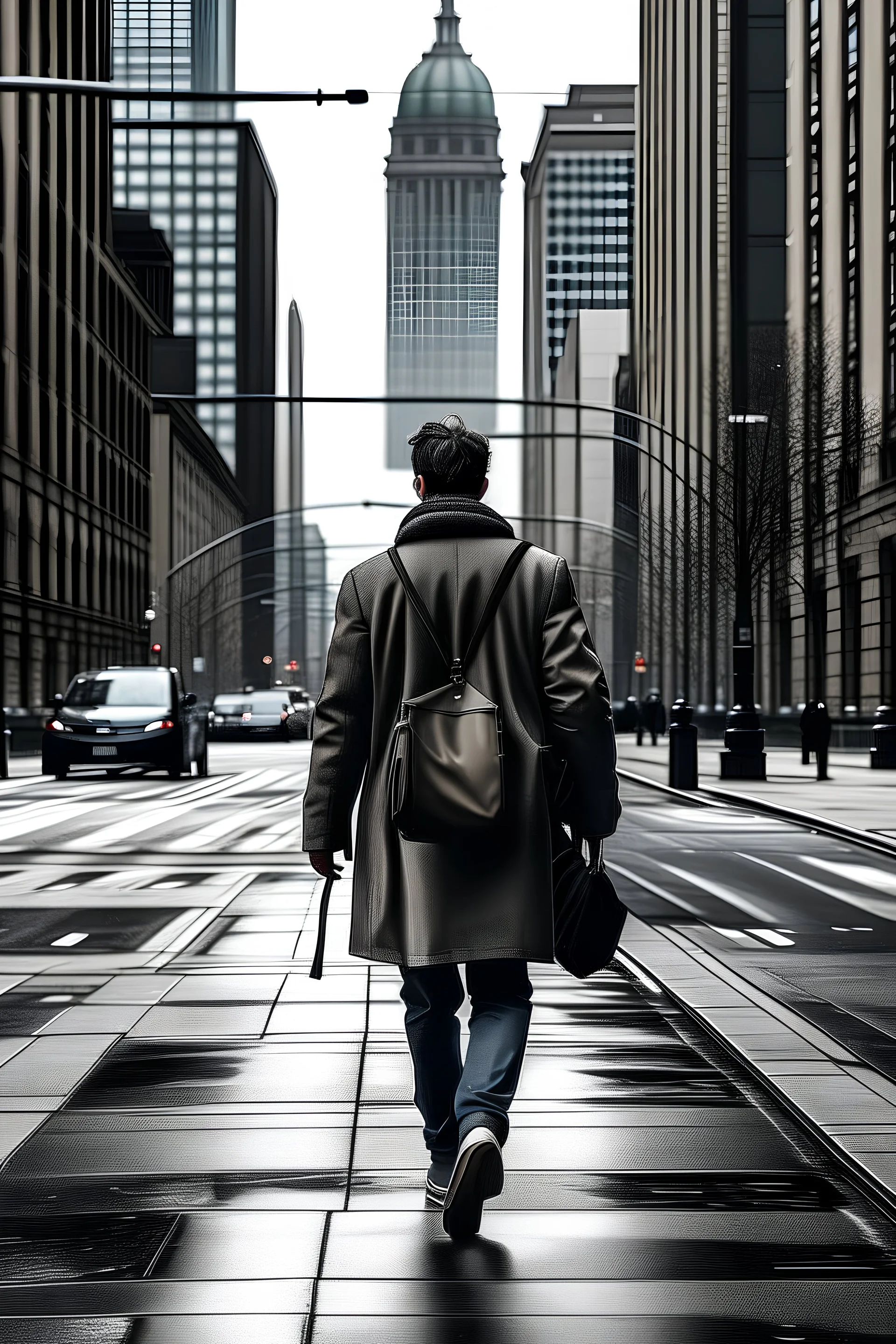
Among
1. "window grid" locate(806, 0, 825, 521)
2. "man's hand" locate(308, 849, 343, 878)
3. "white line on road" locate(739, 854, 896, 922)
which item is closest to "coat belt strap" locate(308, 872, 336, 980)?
"man's hand" locate(308, 849, 343, 878)

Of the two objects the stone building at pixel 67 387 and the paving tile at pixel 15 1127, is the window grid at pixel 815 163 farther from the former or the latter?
the paving tile at pixel 15 1127

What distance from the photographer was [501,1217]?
4043 mm

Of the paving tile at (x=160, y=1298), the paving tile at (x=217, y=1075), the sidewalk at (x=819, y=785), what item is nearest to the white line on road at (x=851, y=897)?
the sidewalk at (x=819, y=785)

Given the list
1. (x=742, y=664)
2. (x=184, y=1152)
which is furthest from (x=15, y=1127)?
(x=742, y=664)

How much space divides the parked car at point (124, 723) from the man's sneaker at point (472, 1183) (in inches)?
945

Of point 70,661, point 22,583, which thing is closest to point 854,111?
point 22,583

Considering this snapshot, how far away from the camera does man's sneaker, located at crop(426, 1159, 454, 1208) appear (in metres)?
4.09

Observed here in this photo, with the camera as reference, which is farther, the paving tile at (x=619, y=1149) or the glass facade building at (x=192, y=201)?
the glass facade building at (x=192, y=201)

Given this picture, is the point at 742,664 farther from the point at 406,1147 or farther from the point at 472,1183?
the point at 472,1183

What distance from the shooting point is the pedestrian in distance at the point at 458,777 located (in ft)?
12.5

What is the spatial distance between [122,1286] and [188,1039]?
2596 millimetres

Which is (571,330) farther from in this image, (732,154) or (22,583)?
(732,154)

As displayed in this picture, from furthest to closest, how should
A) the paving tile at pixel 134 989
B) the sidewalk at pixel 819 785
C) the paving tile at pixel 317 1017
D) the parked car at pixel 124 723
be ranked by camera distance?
the parked car at pixel 124 723
the sidewalk at pixel 819 785
the paving tile at pixel 134 989
the paving tile at pixel 317 1017

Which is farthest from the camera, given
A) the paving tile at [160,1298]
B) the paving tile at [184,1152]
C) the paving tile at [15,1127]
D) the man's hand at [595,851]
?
the paving tile at [15,1127]
